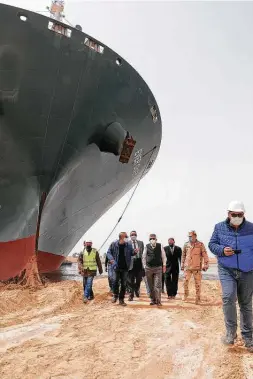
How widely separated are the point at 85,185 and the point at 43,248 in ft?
7.38

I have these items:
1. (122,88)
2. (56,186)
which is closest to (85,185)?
(56,186)

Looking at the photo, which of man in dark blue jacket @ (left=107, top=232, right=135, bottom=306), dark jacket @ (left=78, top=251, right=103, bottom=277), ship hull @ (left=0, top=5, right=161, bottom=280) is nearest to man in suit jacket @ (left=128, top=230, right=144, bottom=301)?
dark jacket @ (left=78, top=251, right=103, bottom=277)

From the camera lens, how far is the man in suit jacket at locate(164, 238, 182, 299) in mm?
9008

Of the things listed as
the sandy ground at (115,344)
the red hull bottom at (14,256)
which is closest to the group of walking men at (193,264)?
the sandy ground at (115,344)

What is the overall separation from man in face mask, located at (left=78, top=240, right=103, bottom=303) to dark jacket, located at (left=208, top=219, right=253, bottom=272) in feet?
14.1

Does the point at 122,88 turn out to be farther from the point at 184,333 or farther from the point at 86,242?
the point at 184,333

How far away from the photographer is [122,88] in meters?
9.68

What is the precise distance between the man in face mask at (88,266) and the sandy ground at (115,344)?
1223 mm

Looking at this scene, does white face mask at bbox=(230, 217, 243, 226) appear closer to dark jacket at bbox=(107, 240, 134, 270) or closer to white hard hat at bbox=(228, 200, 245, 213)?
white hard hat at bbox=(228, 200, 245, 213)

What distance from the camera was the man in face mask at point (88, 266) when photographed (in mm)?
7613

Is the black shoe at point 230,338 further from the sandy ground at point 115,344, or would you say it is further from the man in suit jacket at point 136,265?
the man in suit jacket at point 136,265

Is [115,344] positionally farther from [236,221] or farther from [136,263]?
[136,263]

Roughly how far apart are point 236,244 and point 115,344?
1.63 meters

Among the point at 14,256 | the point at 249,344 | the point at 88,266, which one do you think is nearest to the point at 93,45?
the point at 88,266
